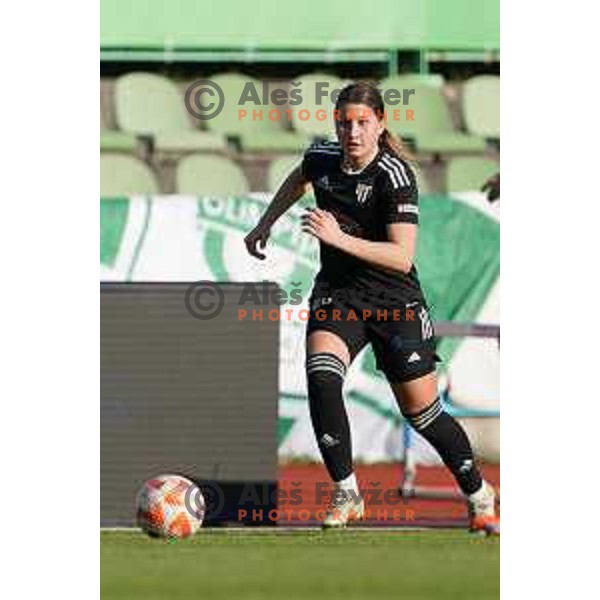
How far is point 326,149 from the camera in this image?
26.1 ft

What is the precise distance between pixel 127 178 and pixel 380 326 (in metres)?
6.03

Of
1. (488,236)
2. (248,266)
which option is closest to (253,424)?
(248,266)

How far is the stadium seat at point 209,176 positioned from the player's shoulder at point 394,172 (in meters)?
5.23

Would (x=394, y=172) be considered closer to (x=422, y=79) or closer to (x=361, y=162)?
(x=361, y=162)

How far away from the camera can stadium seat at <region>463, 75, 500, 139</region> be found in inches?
525

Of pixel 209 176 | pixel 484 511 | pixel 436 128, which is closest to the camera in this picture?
pixel 484 511

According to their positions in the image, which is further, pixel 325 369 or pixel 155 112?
pixel 155 112

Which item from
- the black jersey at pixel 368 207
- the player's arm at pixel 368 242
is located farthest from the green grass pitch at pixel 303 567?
the player's arm at pixel 368 242

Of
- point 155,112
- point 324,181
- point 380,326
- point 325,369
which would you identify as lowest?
point 325,369

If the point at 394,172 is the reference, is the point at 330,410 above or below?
below

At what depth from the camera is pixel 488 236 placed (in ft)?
45.6

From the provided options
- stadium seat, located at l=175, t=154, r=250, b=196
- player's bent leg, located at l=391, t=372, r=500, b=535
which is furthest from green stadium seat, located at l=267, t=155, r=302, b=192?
player's bent leg, located at l=391, t=372, r=500, b=535

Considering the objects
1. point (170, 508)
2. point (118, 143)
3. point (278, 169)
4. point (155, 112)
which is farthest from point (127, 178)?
point (170, 508)
